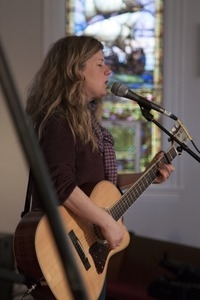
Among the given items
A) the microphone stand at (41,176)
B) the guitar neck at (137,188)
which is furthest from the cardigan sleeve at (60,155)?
the microphone stand at (41,176)

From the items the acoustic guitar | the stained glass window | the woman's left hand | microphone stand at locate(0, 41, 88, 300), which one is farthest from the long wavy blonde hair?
the stained glass window

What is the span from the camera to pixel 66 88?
1.45m

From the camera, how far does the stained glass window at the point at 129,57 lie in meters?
3.10

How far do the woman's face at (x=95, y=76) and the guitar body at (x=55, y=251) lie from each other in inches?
11.0

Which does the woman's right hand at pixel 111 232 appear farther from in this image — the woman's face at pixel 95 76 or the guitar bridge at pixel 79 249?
the woman's face at pixel 95 76

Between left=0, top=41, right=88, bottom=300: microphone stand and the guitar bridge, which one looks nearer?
left=0, top=41, right=88, bottom=300: microphone stand

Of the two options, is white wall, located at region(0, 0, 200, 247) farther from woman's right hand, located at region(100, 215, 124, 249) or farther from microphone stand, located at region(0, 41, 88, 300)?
microphone stand, located at region(0, 41, 88, 300)

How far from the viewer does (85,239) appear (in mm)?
1434

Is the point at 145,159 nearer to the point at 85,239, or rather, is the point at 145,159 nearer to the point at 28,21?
the point at 28,21

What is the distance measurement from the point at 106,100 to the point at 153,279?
46.1 inches

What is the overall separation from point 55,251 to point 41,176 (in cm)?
78

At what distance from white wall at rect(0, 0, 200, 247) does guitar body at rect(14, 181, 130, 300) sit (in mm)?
1494

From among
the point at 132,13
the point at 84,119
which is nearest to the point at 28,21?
the point at 132,13

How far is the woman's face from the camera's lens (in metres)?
1.50
